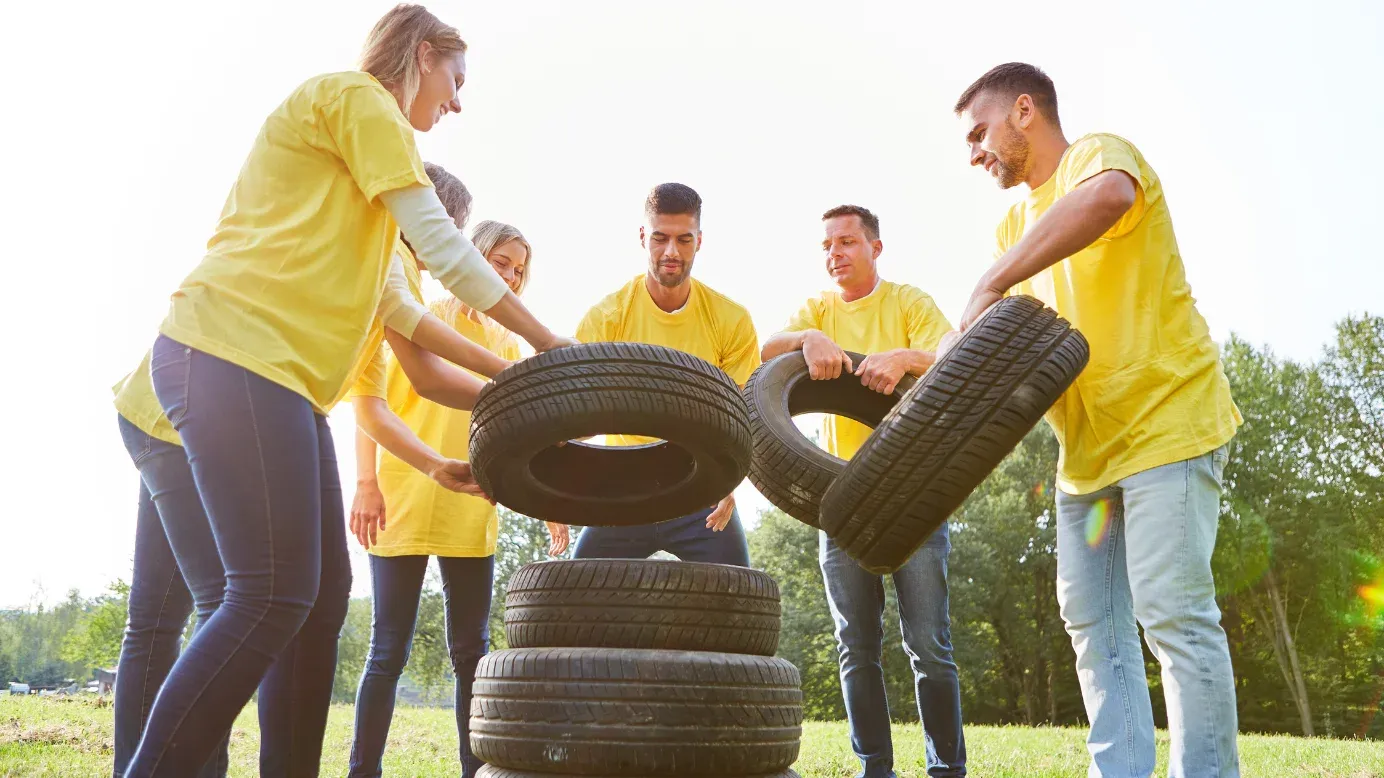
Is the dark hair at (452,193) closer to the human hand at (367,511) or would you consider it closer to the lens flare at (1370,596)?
the human hand at (367,511)

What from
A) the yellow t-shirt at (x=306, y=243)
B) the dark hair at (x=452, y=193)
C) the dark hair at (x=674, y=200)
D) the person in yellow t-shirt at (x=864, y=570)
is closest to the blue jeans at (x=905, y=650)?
the person in yellow t-shirt at (x=864, y=570)

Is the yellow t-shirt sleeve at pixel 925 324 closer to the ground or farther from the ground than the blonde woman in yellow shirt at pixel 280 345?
farther from the ground

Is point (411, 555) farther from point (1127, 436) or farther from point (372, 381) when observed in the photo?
point (1127, 436)

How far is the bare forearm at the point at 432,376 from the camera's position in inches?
151

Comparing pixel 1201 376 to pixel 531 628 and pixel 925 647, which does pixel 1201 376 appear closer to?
pixel 925 647

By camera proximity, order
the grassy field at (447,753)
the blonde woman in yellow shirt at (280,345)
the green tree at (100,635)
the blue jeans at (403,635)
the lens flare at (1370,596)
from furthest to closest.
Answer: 1. the green tree at (100,635)
2. the lens flare at (1370,596)
3. the grassy field at (447,753)
4. the blue jeans at (403,635)
5. the blonde woman in yellow shirt at (280,345)

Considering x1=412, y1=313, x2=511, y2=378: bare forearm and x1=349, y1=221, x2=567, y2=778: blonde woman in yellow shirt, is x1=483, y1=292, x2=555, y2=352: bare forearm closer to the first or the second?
x1=412, y1=313, x2=511, y2=378: bare forearm

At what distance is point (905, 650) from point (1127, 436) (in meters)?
2.05

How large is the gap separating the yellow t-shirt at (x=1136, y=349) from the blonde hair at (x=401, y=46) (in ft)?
7.88

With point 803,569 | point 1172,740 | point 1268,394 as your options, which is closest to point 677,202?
point 1172,740

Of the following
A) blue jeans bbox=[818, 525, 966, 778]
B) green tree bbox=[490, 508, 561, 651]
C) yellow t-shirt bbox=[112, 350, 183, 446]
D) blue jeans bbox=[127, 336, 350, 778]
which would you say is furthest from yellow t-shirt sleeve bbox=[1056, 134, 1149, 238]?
green tree bbox=[490, 508, 561, 651]

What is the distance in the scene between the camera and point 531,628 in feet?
12.0

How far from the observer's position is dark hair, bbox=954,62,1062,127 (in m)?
4.00

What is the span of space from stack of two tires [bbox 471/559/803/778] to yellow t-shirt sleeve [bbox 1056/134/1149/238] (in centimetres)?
195
